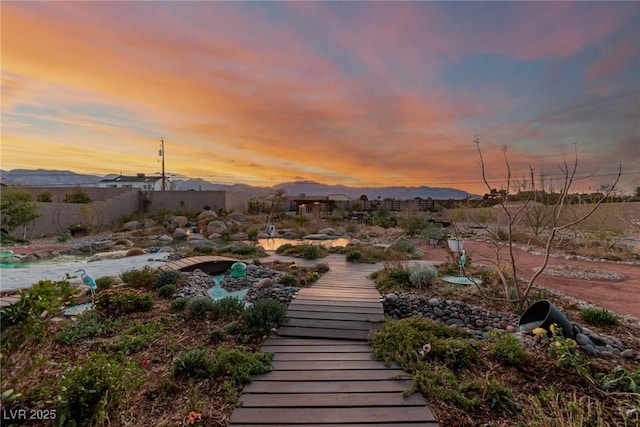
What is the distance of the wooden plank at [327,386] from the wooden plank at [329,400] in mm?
50

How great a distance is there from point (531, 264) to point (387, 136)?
673 cm

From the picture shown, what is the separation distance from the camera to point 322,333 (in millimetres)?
3627

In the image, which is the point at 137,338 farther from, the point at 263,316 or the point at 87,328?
the point at 263,316

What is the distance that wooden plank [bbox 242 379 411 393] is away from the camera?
2.42 meters

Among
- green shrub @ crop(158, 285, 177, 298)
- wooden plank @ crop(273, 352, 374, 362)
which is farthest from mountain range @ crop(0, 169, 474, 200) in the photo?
wooden plank @ crop(273, 352, 374, 362)

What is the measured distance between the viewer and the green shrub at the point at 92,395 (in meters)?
1.58

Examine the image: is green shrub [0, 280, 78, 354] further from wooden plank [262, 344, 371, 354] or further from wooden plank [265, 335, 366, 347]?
wooden plank [265, 335, 366, 347]

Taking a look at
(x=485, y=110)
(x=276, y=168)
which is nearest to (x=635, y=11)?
(x=485, y=110)

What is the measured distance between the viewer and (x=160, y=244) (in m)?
11.7

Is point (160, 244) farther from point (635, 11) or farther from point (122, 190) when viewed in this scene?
point (635, 11)

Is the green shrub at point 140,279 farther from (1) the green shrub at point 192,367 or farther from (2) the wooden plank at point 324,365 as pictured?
(2) the wooden plank at point 324,365

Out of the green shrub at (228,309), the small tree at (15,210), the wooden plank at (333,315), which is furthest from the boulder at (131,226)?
the wooden plank at (333,315)

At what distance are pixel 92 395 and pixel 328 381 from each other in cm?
172

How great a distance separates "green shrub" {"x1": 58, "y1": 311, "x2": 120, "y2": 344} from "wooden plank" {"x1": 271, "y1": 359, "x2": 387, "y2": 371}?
2.21 metres
